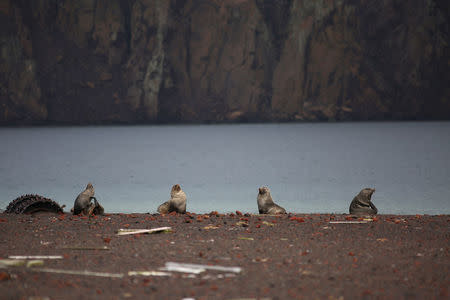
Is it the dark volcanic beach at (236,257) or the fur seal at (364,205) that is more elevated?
the fur seal at (364,205)

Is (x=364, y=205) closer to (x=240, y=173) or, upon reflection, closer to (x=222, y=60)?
(x=240, y=173)

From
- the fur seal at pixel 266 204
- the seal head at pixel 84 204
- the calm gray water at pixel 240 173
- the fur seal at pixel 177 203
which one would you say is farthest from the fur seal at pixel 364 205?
the seal head at pixel 84 204

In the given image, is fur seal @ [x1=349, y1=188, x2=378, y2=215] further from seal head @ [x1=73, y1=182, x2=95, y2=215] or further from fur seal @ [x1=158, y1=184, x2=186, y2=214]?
seal head @ [x1=73, y1=182, x2=95, y2=215]

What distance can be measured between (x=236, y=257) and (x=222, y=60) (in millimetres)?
80889

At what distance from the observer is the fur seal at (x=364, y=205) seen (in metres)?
14.7

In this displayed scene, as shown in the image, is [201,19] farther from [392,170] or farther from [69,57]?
[392,170]

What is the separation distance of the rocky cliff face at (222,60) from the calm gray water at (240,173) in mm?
31100

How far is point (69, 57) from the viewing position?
295 ft

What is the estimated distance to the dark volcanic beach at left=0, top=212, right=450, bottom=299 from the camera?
23.5ft

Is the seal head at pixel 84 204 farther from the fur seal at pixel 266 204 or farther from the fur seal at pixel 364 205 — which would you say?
the fur seal at pixel 364 205

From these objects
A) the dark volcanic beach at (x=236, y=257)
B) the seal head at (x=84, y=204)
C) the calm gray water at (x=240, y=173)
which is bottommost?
the dark volcanic beach at (x=236, y=257)

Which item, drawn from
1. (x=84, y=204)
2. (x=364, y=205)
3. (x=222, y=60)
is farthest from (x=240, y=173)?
(x=222, y=60)

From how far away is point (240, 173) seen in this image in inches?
1234

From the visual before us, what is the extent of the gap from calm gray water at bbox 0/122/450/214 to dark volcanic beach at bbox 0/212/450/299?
6.12 m
